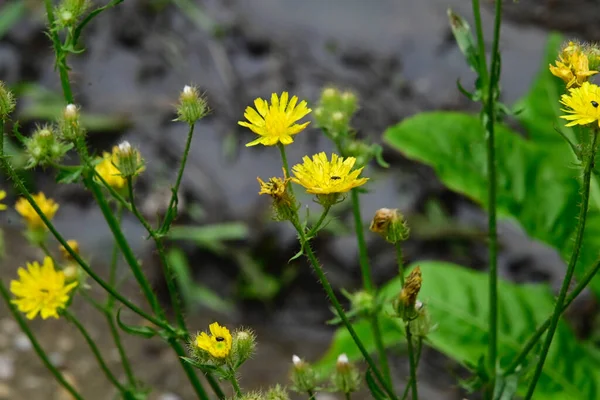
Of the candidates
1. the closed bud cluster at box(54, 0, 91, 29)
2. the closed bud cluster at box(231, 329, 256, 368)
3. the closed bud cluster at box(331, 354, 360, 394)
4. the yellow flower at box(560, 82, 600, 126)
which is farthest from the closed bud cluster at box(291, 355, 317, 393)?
the closed bud cluster at box(54, 0, 91, 29)

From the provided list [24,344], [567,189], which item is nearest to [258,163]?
[24,344]

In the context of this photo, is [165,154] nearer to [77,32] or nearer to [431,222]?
[431,222]

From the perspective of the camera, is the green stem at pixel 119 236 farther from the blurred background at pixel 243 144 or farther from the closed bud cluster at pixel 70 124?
the blurred background at pixel 243 144

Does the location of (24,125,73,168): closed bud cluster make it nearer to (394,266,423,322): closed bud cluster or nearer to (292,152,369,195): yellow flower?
(292,152,369,195): yellow flower

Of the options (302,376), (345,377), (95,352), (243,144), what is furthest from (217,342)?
(243,144)

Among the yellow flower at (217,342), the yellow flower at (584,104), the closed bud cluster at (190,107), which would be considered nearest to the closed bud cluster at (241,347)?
the yellow flower at (217,342)

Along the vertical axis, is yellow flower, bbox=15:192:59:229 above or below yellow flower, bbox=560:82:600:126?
below
